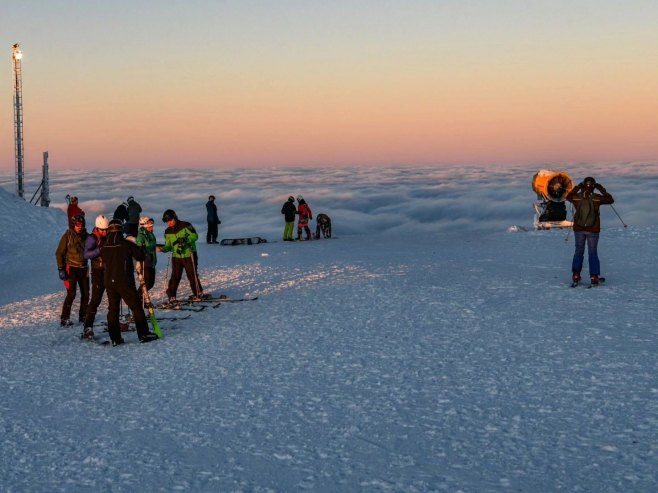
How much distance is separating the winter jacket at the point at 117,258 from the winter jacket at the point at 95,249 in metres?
0.89

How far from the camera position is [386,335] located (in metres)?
9.70

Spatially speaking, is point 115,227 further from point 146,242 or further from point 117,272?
point 146,242

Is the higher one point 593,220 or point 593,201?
point 593,201

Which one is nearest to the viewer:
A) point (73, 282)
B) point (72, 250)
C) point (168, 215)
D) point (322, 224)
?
point (72, 250)

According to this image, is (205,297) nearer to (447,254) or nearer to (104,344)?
(104,344)

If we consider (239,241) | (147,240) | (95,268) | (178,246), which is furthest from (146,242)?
(239,241)

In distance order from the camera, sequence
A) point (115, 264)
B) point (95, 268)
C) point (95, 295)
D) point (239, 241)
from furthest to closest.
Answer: point (239, 241), point (95, 268), point (95, 295), point (115, 264)

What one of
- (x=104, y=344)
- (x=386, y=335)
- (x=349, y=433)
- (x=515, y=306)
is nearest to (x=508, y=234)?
(x=515, y=306)

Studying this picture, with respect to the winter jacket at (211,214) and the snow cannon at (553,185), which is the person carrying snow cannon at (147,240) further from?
the snow cannon at (553,185)

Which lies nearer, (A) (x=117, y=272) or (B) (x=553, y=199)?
(A) (x=117, y=272)

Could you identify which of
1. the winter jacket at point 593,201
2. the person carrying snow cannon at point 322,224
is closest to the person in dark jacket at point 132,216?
the person carrying snow cannon at point 322,224

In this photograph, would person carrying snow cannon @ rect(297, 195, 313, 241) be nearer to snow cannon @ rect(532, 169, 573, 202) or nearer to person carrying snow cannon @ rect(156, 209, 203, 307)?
snow cannon @ rect(532, 169, 573, 202)

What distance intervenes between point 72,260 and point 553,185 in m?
21.6

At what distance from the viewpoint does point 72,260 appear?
37.2 ft
